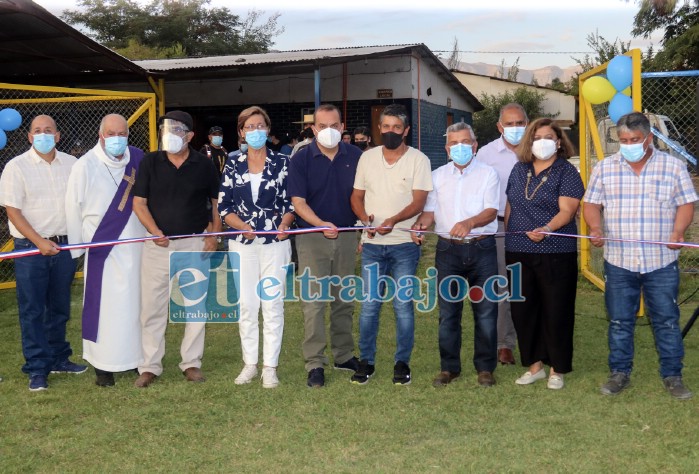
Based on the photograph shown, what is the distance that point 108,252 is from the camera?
5.78 m

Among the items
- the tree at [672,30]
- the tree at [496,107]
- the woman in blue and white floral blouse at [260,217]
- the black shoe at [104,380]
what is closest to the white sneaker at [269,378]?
the woman in blue and white floral blouse at [260,217]

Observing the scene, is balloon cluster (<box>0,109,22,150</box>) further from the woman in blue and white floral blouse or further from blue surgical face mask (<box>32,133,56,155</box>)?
the woman in blue and white floral blouse

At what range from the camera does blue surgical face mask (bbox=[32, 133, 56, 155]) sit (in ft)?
19.2

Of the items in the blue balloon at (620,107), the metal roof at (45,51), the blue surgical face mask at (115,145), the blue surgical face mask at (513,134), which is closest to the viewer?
the blue surgical face mask at (115,145)

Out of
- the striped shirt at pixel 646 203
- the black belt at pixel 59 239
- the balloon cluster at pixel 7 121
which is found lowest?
the black belt at pixel 59 239

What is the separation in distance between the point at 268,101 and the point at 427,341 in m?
14.3

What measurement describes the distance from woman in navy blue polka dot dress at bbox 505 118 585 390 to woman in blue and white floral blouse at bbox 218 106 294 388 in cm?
162

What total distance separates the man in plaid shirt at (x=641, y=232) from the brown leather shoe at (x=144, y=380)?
3198 millimetres

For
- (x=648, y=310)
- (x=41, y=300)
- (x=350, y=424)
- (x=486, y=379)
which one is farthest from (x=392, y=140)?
(x=41, y=300)

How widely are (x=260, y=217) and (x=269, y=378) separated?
1.15 meters

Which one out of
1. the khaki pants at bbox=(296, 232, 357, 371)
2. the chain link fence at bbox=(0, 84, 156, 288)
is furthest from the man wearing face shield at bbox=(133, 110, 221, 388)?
the chain link fence at bbox=(0, 84, 156, 288)

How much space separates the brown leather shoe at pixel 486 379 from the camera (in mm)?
5613

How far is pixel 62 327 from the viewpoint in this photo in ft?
20.2

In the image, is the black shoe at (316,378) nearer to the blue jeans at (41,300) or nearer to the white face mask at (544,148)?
the blue jeans at (41,300)
